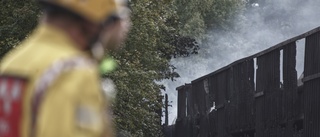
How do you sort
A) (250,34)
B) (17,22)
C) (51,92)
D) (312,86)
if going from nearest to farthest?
(51,92), (312,86), (17,22), (250,34)

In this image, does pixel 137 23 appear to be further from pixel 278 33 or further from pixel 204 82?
pixel 278 33

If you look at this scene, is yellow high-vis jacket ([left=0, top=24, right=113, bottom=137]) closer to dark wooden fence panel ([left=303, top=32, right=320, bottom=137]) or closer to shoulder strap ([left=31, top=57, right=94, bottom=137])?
shoulder strap ([left=31, top=57, right=94, bottom=137])

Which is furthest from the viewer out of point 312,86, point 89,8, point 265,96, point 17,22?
point 265,96

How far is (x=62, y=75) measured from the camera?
317cm

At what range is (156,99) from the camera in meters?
27.8

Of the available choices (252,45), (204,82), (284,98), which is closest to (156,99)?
(284,98)

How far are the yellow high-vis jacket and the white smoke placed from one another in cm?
4812

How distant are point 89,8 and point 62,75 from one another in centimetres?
23

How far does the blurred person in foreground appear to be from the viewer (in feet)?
10.2

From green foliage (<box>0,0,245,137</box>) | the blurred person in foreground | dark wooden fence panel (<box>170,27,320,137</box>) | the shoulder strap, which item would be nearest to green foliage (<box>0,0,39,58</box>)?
green foliage (<box>0,0,245,137</box>)

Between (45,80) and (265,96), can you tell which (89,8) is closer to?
(45,80)

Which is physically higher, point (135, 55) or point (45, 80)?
point (135, 55)

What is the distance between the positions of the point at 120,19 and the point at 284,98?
69.4 feet

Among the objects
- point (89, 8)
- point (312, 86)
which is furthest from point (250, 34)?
point (89, 8)
